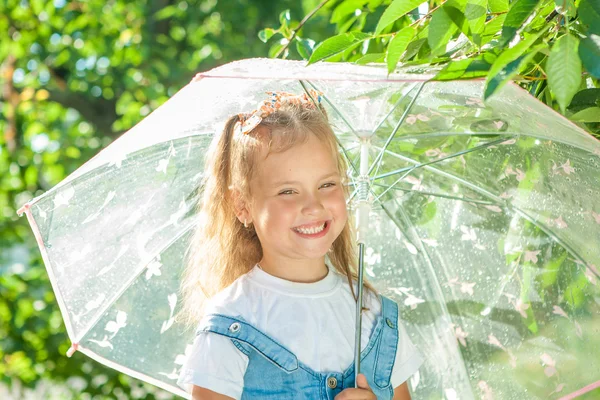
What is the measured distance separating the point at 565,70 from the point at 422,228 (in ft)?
2.53

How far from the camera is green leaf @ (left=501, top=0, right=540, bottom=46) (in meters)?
1.24

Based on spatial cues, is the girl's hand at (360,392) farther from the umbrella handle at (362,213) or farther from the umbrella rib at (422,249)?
the umbrella rib at (422,249)

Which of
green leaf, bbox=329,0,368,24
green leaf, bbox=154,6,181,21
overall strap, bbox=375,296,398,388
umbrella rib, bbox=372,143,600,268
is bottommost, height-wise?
green leaf, bbox=154,6,181,21

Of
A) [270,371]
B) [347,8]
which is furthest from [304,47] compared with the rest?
[270,371]

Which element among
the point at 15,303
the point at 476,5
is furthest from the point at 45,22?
the point at 476,5

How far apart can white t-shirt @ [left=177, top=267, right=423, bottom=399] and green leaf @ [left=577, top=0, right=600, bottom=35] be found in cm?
71

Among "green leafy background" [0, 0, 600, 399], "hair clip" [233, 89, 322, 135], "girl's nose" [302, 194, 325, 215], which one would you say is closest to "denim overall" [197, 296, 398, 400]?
"girl's nose" [302, 194, 325, 215]

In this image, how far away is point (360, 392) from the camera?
1550 millimetres

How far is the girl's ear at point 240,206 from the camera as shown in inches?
66.1

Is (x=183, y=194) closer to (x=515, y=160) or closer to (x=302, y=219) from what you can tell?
(x=302, y=219)

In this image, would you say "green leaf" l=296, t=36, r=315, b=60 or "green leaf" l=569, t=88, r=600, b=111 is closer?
"green leaf" l=569, t=88, r=600, b=111

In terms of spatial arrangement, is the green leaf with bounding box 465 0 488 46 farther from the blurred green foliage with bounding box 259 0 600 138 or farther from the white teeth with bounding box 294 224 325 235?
the white teeth with bounding box 294 224 325 235

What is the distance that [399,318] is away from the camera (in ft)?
6.33

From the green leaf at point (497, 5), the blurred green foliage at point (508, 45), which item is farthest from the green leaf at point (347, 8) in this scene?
the green leaf at point (497, 5)
